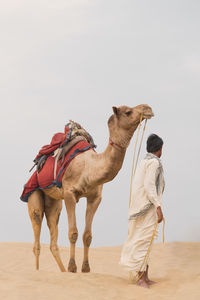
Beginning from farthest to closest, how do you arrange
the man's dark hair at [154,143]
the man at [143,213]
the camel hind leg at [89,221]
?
the camel hind leg at [89,221] < the man's dark hair at [154,143] < the man at [143,213]

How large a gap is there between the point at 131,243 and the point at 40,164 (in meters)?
2.88

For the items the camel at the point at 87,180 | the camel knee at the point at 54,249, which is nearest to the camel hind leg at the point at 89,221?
the camel at the point at 87,180

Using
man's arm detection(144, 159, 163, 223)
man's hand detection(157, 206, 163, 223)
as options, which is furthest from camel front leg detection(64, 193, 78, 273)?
man's hand detection(157, 206, 163, 223)

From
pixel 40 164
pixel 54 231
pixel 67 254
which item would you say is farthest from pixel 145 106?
pixel 67 254

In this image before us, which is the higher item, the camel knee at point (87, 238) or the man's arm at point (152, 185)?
the man's arm at point (152, 185)

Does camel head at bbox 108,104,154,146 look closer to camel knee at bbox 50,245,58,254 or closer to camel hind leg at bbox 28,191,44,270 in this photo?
camel hind leg at bbox 28,191,44,270

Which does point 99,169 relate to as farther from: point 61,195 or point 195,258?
point 195,258

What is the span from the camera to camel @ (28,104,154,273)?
6.91m

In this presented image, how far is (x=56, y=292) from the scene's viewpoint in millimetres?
5344

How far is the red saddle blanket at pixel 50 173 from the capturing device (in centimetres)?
785

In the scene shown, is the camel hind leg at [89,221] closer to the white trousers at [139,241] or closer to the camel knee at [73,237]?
the camel knee at [73,237]

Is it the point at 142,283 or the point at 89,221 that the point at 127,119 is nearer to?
the point at 89,221

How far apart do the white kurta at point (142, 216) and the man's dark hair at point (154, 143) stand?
0.22 m

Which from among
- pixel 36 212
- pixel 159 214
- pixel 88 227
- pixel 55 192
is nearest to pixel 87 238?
pixel 88 227
